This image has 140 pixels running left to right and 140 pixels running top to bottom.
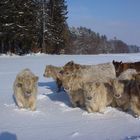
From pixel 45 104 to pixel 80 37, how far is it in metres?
82.4

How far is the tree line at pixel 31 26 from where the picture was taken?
4306 centimetres

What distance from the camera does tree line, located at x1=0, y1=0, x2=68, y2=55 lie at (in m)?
43.1

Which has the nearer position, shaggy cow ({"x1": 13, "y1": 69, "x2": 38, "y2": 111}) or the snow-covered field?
the snow-covered field

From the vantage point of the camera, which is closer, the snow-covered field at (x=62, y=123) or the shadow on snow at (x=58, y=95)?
the snow-covered field at (x=62, y=123)

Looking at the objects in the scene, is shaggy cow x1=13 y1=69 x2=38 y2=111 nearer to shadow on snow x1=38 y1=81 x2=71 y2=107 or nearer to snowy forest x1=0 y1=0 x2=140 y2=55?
shadow on snow x1=38 y1=81 x2=71 y2=107

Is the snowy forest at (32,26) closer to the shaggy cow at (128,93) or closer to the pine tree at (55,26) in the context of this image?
the pine tree at (55,26)

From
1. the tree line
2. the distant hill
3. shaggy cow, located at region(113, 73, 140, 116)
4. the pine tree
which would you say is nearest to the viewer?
shaggy cow, located at region(113, 73, 140, 116)

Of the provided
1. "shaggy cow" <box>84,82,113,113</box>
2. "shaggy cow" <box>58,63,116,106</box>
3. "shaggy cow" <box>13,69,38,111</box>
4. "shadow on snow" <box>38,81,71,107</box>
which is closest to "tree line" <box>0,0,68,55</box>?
"shadow on snow" <box>38,81,71,107</box>

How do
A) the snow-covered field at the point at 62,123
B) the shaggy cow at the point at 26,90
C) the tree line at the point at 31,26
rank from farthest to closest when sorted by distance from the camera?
the tree line at the point at 31,26 < the shaggy cow at the point at 26,90 < the snow-covered field at the point at 62,123

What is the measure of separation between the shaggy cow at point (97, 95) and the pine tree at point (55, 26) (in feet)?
129

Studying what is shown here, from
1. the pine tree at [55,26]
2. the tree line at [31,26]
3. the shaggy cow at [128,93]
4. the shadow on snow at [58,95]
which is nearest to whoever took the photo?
the shaggy cow at [128,93]

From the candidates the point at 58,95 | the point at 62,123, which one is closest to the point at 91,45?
the point at 58,95

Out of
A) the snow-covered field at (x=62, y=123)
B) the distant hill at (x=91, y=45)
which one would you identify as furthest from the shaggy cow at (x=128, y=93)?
the distant hill at (x=91, y=45)

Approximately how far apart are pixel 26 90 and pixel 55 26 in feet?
135
